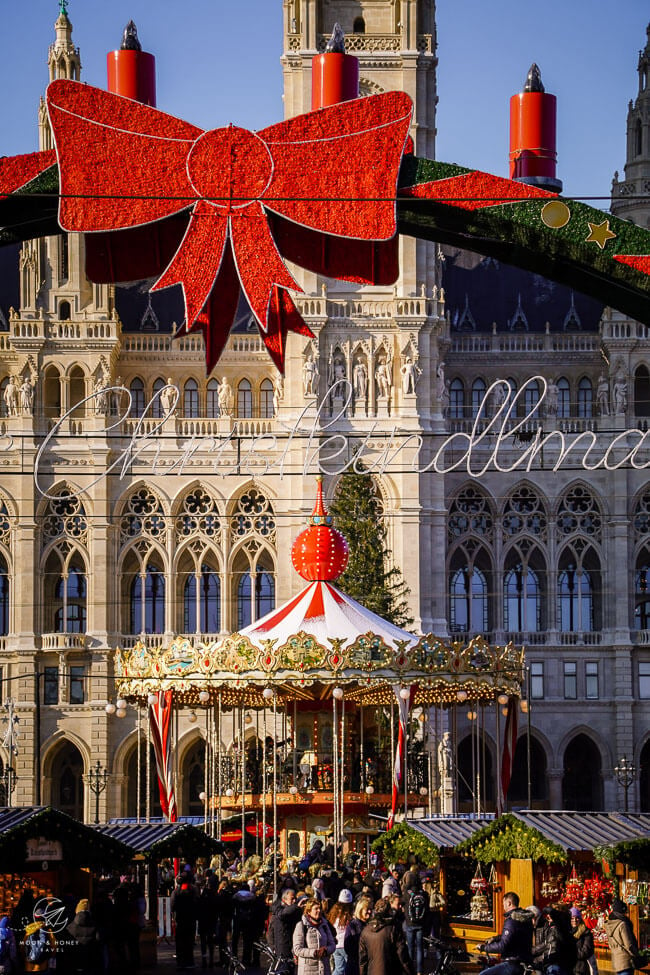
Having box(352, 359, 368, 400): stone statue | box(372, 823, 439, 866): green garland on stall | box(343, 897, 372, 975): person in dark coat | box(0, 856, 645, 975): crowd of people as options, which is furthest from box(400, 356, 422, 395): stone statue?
box(343, 897, 372, 975): person in dark coat

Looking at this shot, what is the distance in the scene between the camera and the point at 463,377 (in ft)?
235

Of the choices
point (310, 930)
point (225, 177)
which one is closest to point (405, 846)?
point (310, 930)

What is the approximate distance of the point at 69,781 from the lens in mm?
67250

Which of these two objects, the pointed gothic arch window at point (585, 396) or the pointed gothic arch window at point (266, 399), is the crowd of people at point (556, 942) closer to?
the pointed gothic arch window at point (266, 399)

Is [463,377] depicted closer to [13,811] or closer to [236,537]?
[236,537]

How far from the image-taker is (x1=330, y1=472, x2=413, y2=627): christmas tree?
6112 cm

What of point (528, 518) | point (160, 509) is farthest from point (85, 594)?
point (528, 518)

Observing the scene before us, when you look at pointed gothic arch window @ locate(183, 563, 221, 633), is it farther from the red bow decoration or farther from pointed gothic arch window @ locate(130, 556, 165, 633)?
the red bow decoration

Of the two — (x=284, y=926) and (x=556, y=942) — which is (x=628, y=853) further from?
(x=556, y=942)

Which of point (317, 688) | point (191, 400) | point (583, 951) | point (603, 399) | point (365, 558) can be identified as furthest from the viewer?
point (191, 400)

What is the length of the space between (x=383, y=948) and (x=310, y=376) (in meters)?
43.4

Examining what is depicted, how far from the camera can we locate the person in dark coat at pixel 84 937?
26.3m

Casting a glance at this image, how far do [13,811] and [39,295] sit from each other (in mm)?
36128

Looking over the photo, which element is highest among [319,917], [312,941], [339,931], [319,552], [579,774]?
[319,552]
